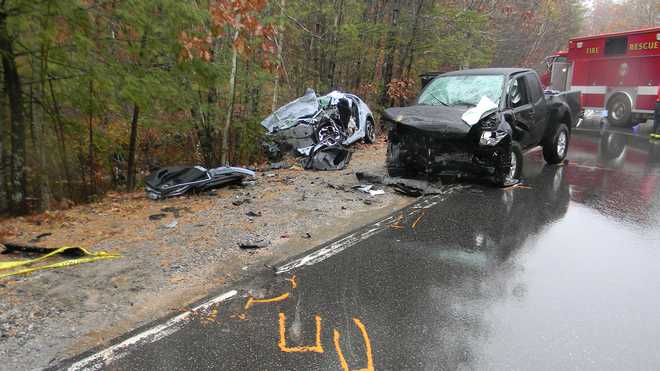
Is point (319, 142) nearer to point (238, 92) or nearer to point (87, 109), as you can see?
point (238, 92)

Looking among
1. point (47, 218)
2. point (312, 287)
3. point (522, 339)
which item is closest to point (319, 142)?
point (47, 218)

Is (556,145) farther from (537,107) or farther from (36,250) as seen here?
(36,250)

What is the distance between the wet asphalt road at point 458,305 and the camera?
3121mm

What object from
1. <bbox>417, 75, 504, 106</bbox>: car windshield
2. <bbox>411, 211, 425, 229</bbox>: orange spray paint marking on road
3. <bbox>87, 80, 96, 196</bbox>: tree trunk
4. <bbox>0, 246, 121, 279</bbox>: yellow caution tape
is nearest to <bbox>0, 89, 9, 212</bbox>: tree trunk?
<bbox>87, 80, 96, 196</bbox>: tree trunk

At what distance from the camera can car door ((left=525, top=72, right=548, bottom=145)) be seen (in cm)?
891

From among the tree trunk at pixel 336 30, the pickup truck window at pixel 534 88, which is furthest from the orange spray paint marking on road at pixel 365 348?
the tree trunk at pixel 336 30

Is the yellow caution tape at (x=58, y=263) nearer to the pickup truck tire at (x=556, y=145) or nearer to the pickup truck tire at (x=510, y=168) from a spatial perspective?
the pickup truck tire at (x=510, y=168)

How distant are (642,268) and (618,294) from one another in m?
0.87

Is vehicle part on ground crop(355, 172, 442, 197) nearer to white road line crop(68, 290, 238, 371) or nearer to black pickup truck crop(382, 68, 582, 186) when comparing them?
black pickup truck crop(382, 68, 582, 186)

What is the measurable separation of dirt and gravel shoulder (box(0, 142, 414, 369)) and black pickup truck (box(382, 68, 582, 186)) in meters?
0.96

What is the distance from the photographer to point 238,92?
446 inches

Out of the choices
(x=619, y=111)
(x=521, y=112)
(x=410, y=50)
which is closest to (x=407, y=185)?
(x=521, y=112)

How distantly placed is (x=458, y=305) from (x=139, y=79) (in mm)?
5606

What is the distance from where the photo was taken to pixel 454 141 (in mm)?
7418
